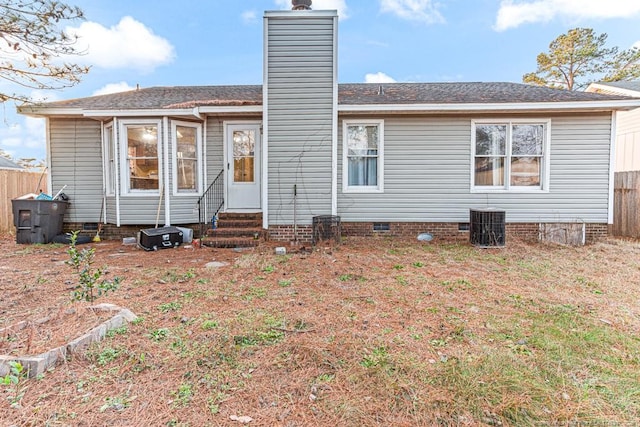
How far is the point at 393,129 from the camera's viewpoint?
752 centimetres

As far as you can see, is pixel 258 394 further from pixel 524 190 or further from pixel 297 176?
pixel 524 190

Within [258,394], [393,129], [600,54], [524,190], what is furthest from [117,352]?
[600,54]

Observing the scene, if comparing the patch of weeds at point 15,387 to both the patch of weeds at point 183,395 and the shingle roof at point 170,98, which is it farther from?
the shingle roof at point 170,98

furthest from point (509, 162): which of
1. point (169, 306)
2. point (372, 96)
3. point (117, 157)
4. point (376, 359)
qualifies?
point (117, 157)

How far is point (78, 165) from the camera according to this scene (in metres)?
7.97

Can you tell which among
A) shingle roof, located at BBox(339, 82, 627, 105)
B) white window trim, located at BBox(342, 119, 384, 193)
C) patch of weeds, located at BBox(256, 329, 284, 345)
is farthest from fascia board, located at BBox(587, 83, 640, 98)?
patch of weeds, located at BBox(256, 329, 284, 345)

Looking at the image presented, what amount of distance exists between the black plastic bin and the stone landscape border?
595cm

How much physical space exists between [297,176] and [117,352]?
5080mm

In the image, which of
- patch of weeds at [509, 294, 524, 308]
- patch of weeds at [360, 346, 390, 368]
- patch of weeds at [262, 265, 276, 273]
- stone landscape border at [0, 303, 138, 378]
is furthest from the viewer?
patch of weeds at [262, 265, 276, 273]

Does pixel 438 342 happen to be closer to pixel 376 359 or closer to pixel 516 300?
pixel 376 359

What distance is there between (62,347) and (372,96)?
746cm

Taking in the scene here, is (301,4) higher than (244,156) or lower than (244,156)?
higher

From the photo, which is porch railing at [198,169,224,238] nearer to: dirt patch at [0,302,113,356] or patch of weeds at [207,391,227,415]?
dirt patch at [0,302,113,356]

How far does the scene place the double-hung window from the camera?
24.7 feet
